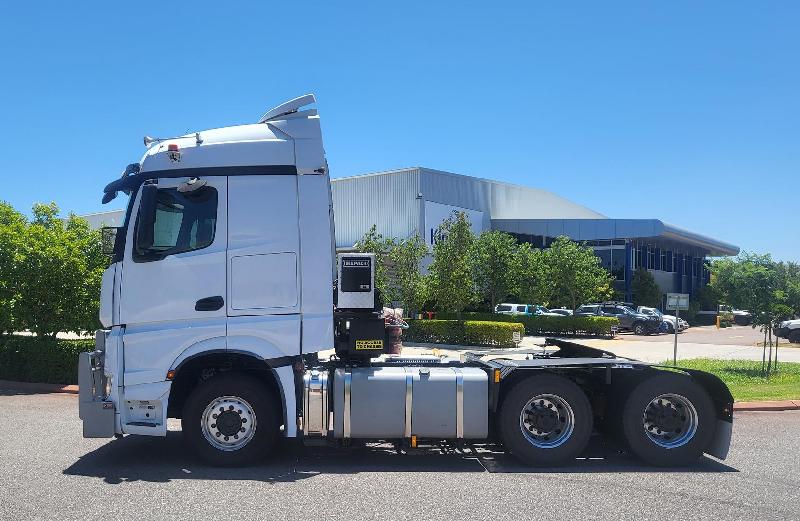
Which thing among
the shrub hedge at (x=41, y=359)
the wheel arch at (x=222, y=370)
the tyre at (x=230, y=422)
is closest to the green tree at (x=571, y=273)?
the shrub hedge at (x=41, y=359)

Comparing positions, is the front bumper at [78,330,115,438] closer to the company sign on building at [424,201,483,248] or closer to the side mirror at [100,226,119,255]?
the side mirror at [100,226,119,255]

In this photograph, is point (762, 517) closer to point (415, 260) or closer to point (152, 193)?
point (152, 193)

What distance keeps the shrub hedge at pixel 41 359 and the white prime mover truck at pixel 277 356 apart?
775cm

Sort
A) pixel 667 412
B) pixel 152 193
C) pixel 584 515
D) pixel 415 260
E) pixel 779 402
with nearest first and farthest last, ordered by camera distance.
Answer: pixel 584 515, pixel 152 193, pixel 667 412, pixel 779 402, pixel 415 260

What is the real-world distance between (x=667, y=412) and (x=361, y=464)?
3470 mm

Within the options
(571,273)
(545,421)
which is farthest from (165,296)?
(571,273)

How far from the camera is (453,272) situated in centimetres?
2891

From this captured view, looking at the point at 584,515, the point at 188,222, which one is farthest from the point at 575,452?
the point at 188,222

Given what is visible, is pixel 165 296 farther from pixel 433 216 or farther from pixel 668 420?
pixel 433 216

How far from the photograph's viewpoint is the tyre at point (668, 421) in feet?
24.4

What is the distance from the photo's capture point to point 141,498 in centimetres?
602

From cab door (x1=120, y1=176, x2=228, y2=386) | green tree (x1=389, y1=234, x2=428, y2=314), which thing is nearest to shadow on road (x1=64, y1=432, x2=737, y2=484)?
cab door (x1=120, y1=176, x2=228, y2=386)

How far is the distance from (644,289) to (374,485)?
Result: 5322cm

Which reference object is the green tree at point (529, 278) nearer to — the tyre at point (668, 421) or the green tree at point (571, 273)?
the green tree at point (571, 273)
